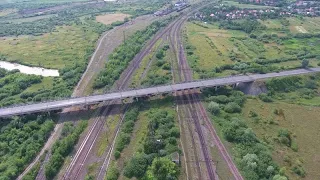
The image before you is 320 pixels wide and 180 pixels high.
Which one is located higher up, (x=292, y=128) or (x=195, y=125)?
(x=195, y=125)

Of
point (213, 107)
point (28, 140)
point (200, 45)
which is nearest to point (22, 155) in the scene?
point (28, 140)

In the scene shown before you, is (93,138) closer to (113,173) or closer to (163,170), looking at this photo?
(113,173)

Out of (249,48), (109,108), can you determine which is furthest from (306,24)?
(109,108)

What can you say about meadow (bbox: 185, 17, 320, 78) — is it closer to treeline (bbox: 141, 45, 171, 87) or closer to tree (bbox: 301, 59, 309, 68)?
tree (bbox: 301, 59, 309, 68)

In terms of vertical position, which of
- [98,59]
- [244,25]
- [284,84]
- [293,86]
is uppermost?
[244,25]

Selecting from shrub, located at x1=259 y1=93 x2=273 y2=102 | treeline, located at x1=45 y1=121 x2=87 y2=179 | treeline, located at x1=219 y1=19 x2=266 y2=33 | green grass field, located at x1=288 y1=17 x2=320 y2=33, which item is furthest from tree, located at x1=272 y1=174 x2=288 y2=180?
green grass field, located at x1=288 y1=17 x2=320 y2=33

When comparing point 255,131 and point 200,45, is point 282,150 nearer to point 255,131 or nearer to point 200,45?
point 255,131
